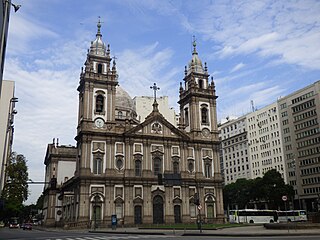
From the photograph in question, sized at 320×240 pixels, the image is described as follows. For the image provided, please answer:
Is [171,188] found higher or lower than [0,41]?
lower

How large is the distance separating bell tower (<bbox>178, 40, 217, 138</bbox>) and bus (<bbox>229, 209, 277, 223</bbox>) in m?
13.7

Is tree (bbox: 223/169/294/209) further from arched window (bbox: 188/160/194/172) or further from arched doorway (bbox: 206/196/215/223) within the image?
arched window (bbox: 188/160/194/172)

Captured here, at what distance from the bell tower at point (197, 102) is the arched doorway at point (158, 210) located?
1193 centimetres

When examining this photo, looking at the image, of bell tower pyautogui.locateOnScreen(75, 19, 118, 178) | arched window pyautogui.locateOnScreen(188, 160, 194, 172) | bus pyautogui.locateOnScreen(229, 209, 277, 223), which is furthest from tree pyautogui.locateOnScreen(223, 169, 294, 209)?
bell tower pyautogui.locateOnScreen(75, 19, 118, 178)

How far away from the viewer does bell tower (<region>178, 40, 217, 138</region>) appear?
201 ft

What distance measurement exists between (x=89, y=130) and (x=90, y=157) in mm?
3874

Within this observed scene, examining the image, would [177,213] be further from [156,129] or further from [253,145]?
[253,145]

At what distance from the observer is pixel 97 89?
5622cm

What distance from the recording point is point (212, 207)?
188 ft

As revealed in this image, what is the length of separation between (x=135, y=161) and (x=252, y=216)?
2197 cm

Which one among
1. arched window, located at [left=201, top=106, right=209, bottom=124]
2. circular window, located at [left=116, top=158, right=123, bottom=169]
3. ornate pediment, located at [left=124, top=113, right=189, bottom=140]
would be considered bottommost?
circular window, located at [left=116, top=158, right=123, bottom=169]

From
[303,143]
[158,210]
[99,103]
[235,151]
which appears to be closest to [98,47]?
[99,103]

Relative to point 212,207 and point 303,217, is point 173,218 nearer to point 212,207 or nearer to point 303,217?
point 212,207

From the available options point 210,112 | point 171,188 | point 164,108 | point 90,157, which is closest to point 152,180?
point 171,188
